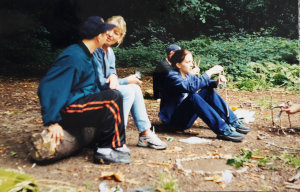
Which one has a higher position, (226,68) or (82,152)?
(226,68)

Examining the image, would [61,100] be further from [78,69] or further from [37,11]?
[37,11]

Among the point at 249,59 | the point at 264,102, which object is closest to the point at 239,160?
the point at 264,102

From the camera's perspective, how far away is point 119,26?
7.84 feet

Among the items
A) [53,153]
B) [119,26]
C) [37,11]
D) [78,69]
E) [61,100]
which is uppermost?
[37,11]

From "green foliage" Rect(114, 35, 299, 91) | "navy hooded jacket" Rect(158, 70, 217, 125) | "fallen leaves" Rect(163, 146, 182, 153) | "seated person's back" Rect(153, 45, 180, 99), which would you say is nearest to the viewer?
"fallen leaves" Rect(163, 146, 182, 153)

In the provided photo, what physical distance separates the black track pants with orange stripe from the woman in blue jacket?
0.99 meters

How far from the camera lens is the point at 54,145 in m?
2.09

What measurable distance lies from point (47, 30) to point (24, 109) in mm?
1601

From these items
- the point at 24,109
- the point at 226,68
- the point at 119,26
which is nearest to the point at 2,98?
the point at 24,109

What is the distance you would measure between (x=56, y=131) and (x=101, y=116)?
344 millimetres

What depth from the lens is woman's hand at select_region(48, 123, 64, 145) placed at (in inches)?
80.0

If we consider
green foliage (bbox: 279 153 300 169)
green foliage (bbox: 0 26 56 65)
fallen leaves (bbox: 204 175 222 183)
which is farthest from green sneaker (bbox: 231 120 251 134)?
green foliage (bbox: 0 26 56 65)

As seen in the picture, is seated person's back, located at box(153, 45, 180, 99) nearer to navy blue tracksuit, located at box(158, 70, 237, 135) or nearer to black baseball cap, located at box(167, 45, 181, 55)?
black baseball cap, located at box(167, 45, 181, 55)

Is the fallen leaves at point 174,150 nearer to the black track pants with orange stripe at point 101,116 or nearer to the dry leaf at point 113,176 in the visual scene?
the black track pants with orange stripe at point 101,116
